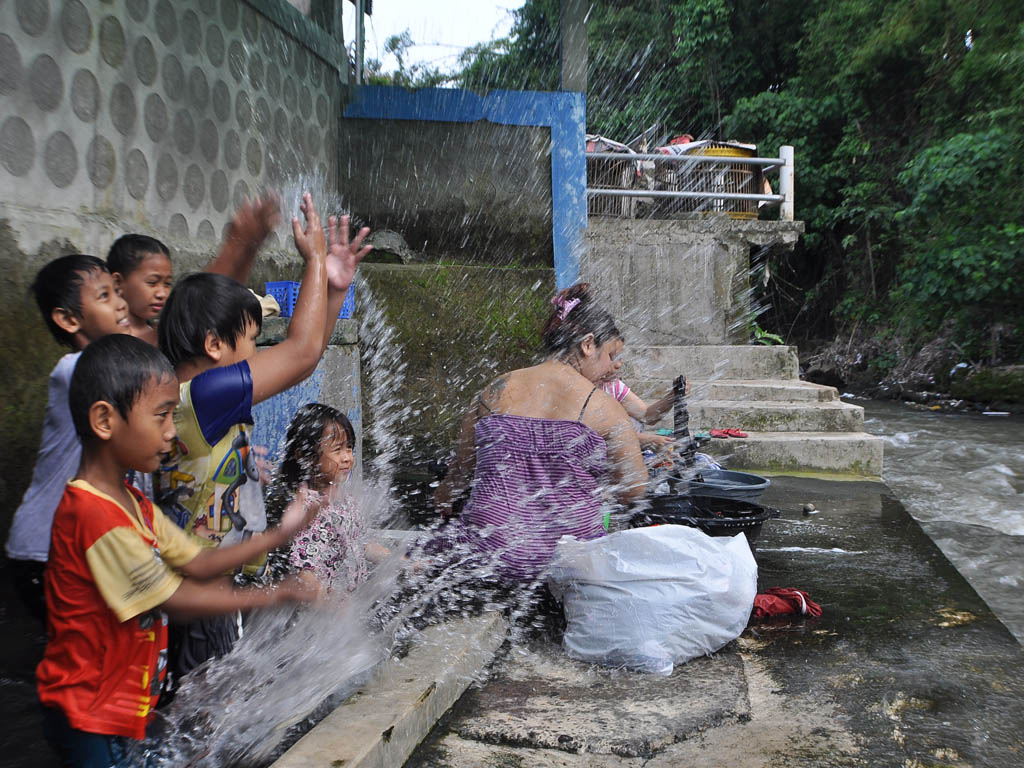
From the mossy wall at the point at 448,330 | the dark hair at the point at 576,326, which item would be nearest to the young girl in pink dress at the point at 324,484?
the dark hair at the point at 576,326

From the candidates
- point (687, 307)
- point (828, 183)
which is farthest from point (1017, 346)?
point (687, 307)

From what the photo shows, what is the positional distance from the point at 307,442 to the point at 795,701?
6.36 ft

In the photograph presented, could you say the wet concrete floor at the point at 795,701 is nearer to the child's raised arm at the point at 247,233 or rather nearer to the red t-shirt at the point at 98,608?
the red t-shirt at the point at 98,608

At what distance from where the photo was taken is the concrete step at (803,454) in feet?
23.6

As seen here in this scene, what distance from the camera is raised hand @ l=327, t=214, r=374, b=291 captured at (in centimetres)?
253

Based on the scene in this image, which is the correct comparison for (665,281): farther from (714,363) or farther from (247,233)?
(247,233)

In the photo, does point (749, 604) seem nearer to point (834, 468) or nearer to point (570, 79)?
point (834, 468)

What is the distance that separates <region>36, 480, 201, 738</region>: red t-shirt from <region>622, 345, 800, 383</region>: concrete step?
25.1ft

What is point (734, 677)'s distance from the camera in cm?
299

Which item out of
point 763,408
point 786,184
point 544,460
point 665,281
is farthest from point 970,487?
point 544,460

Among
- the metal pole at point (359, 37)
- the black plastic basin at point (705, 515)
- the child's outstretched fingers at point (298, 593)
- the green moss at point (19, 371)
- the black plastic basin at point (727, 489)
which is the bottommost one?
the black plastic basin at point (705, 515)

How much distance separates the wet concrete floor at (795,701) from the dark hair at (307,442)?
1.02 meters

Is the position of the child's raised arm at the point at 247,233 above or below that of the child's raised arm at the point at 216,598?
above

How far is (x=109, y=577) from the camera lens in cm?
177
